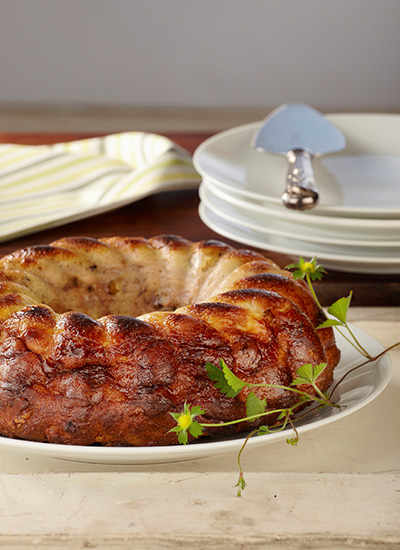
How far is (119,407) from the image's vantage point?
77cm

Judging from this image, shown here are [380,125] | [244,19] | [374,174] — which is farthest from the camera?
[244,19]

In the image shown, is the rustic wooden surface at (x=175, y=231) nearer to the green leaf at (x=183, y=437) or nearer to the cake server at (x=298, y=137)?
the cake server at (x=298, y=137)

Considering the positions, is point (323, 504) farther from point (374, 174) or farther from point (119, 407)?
point (374, 174)

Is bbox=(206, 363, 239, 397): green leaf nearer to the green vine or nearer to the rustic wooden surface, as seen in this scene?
the green vine

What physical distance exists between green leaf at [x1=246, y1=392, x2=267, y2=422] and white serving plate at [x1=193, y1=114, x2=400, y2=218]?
70cm

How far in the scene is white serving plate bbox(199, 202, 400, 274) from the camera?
1377mm

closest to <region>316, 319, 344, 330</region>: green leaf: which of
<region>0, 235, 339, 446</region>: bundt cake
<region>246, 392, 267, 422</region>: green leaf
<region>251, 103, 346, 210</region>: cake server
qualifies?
Answer: <region>0, 235, 339, 446</region>: bundt cake

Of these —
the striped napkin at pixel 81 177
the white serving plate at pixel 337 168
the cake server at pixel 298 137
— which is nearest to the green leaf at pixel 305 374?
the white serving plate at pixel 337 168

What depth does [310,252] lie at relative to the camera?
1438 millimetres

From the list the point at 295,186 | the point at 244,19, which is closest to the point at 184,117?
the point at 244,19

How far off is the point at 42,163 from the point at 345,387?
132cm

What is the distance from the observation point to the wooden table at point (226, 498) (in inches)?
26.3

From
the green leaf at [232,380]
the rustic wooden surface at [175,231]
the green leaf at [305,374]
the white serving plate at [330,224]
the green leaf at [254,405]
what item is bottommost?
the rustic wooden surface at [175,231]

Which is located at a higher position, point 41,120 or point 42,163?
point 42,163
